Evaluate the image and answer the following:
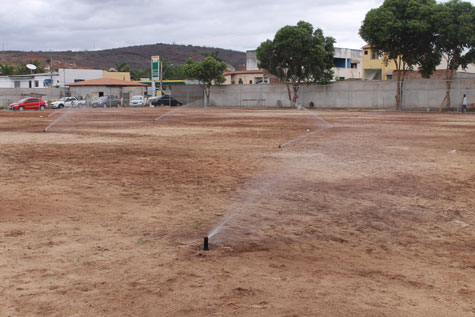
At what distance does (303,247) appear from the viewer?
18.3 ft

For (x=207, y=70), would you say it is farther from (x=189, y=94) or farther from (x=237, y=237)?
(x=237, y=237)

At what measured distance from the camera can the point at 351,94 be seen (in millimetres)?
55969

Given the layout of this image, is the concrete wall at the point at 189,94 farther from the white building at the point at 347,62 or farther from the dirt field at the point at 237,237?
the dirt field at the point at 237,237

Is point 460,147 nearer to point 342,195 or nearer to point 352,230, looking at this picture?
point 342,195

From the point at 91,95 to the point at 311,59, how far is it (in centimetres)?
3703

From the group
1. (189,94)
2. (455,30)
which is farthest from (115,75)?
(455,30)

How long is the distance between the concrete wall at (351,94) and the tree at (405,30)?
6.78ft

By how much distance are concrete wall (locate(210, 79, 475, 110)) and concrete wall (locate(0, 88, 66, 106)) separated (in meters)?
24.3

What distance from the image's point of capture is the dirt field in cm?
407

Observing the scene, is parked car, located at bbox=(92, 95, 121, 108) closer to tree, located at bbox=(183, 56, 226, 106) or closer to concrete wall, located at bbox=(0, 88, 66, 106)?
concrete wall, located at bbox=(0, 88, 66, 106)

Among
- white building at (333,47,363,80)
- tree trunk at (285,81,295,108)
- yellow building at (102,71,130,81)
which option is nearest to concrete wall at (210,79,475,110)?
tree trunk at (285,81,295,108)

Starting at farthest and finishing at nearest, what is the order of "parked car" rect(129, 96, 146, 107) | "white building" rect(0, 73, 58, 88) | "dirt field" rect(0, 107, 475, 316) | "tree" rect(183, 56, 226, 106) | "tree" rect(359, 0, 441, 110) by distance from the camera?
1. "white building" rect(0, 73, 58, 88)
2. "parked car" rect(129, 96, 146, 107)
3. "tree" rect(183, 56, 226, 106)
4. "tree" rect(359, 0, 441, 110)
5. "dirt field" rect(0, 107, 475, 316)

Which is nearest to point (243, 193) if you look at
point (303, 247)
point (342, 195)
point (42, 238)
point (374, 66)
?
point (342, 195)

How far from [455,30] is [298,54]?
1742 centimetres
